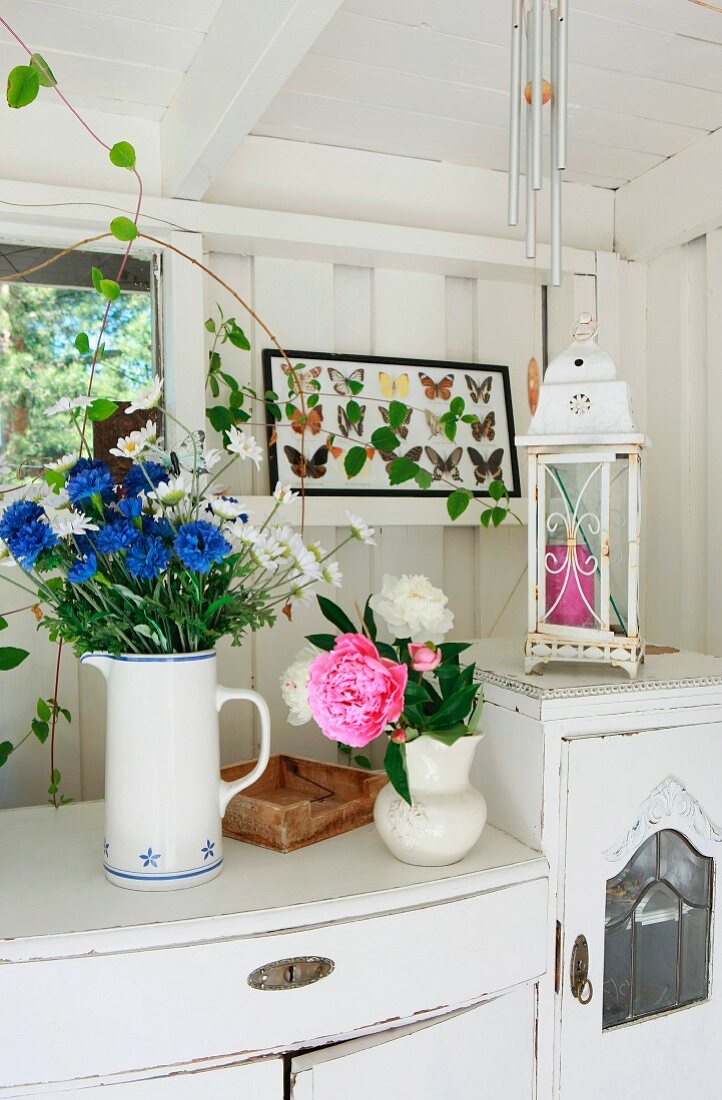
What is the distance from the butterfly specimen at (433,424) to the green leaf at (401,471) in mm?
151

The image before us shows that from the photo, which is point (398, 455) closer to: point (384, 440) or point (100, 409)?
point (384, 440)

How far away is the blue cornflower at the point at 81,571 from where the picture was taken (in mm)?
991

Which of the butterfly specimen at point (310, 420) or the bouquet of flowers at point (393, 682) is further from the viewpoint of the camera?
the butterfly specimen at point (310, 420)

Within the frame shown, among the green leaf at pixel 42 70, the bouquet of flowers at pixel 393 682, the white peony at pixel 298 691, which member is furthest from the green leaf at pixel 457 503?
the green leaf at pixel 42 70

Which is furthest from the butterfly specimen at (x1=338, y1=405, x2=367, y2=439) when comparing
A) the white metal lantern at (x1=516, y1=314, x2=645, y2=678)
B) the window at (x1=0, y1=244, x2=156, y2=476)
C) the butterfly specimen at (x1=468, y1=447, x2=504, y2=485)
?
the white metal lantern at (x1=516, y1=314, x2=645, y2=678)

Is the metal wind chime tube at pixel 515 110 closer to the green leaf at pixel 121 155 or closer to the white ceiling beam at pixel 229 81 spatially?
the white ceiling beam at pixel 229 81

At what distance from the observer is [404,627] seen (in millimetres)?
1133

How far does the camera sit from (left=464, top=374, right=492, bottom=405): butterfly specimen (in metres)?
1.77

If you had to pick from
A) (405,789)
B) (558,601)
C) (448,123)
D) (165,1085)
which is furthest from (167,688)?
(448,123)

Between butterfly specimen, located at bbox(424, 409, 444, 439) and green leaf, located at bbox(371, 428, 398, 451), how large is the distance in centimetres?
14

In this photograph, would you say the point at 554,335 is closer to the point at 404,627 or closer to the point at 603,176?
the point at 603,176

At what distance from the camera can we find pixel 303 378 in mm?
1640

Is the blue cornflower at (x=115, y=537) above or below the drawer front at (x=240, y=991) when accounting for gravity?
above

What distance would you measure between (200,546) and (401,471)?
→ 620 mm
